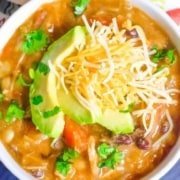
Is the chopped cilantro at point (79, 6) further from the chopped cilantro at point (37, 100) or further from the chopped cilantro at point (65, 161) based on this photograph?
the chopped cilantro at point (65, 161)

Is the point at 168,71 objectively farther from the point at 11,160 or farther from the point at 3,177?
the point at 3,177

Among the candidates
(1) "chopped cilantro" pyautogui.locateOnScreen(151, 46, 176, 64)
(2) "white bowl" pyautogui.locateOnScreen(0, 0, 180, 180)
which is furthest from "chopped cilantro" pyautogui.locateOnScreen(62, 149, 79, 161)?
(1) "chopped cilantro" pyautogui.locateOnScreen(151, 46, 176, 64)

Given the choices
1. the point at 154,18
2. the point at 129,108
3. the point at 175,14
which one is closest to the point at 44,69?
the point at 129,108

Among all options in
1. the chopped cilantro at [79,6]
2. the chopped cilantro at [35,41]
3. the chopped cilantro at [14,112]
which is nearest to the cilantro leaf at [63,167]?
the chopped cilantro at [14,112]

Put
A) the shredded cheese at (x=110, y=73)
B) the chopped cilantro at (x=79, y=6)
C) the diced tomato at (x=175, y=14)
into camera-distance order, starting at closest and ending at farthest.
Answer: the shredded cheese at (x=110, y=73)
the chopped cilantro at (x=79, y=6)
the diced tomato at (x=175, y=14)

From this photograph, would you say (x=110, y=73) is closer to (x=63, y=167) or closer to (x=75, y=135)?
(x=75, y=135)

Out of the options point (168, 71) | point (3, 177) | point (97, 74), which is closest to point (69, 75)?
point (97, 74)

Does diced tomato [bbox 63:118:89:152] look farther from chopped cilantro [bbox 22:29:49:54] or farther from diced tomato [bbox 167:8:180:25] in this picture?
diced tomato [bbox 167:8:180:25]
